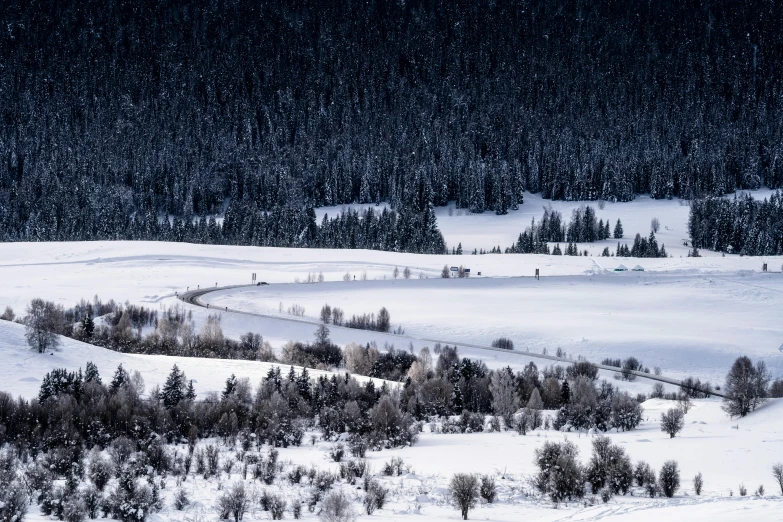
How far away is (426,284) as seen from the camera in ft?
220

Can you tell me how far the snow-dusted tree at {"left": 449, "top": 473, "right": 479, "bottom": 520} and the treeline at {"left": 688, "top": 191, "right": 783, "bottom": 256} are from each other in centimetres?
9524

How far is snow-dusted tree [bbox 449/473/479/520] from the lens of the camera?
56.0 ft

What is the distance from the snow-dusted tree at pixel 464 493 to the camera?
1706 cm

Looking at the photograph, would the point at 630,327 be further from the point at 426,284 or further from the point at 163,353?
the point at 163,353

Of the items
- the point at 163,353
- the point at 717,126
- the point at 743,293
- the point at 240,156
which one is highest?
the point at 717,126

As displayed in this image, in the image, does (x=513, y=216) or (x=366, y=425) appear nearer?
(x=366, y=425)

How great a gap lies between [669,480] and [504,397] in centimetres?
1336

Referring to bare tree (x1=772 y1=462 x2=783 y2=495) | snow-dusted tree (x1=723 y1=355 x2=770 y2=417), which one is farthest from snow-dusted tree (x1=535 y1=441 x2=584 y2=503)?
snow-dusted tree (x1=723 y1=355 x2=770 y2=417)

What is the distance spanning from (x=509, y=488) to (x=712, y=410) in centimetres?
1766

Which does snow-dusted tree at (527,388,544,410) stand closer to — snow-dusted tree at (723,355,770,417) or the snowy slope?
snow-dusted tree at (723,355,770,417)

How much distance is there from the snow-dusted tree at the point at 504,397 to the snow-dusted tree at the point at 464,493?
1251 cm

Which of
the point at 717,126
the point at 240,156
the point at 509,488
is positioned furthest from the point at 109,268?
the point at 717,126

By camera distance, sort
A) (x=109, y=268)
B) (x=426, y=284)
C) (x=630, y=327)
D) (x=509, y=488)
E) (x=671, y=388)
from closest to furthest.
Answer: (x=509, y=488), (x=671, y=388), (x=630, y=327), (x=426, y=284), (x=109, y=268)

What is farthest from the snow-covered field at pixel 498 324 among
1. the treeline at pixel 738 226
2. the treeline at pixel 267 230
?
the treeline at pixel 267 230
